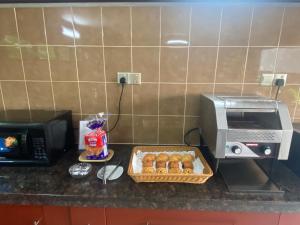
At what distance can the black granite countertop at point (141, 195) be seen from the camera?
2.54 feet

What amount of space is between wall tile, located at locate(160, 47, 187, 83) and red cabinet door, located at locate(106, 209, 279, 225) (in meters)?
0.74

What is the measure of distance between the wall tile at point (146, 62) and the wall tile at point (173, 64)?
0.12 feet

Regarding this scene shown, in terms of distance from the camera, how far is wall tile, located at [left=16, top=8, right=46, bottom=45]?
45.3 inches

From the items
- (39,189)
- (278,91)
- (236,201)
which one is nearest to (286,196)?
(236,201)

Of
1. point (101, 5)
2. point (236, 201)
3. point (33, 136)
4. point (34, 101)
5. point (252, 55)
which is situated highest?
point (101, 5)

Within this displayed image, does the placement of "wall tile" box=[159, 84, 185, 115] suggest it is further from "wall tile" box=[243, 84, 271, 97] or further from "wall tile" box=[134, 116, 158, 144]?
"wall tile" box=[243, 84, 271, 97]

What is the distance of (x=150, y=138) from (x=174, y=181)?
0.47 meters

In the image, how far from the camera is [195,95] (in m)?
1.23

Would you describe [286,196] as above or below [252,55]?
below

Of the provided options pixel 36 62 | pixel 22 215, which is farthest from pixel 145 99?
pixel 22 215

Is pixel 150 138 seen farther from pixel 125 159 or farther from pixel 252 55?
pixel 252 55

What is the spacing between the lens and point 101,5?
112cm

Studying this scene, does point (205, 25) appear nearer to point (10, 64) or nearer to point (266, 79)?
point (266, 79)

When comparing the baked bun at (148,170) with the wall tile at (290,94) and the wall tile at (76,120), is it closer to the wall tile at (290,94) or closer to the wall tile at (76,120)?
the wall tile at (76,120)
